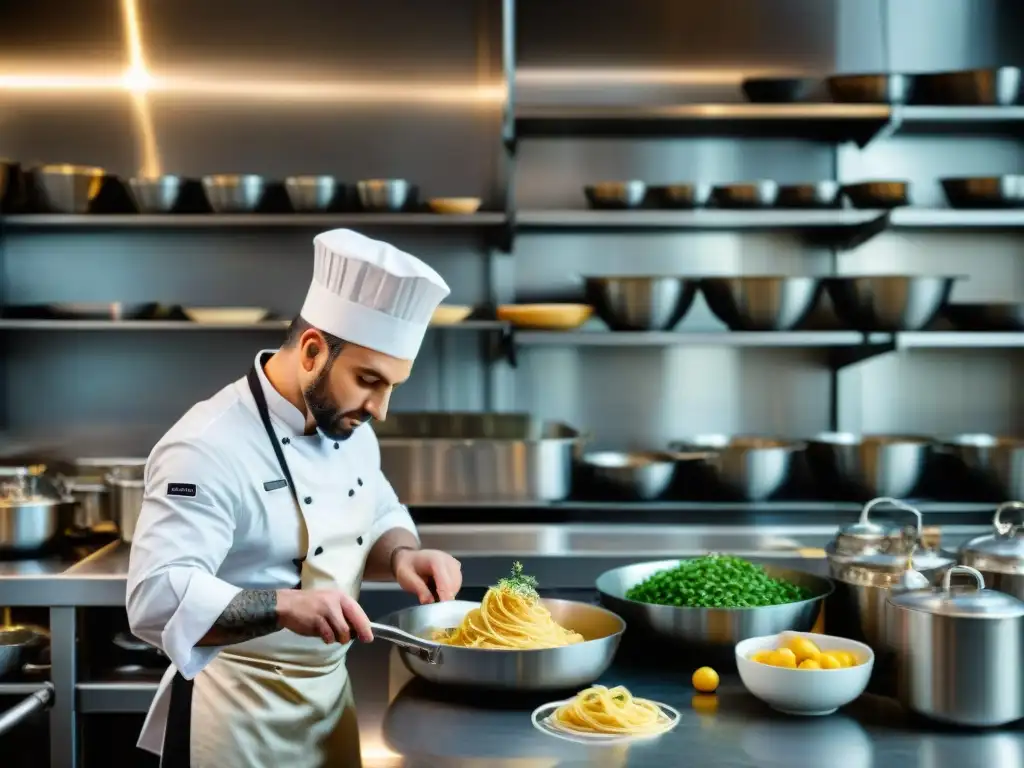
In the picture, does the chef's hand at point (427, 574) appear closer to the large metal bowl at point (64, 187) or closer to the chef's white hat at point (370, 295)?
the chef's white hat at point (370, 295)

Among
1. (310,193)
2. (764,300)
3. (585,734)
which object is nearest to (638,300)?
(764,300)

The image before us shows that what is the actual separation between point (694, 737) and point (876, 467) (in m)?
2.03

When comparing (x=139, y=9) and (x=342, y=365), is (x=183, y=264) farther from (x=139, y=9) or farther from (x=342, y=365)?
(x=342, y=365)

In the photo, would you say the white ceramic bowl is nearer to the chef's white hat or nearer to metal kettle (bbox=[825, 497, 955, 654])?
metal kettle (bbox=[825, 497, 955, 654])

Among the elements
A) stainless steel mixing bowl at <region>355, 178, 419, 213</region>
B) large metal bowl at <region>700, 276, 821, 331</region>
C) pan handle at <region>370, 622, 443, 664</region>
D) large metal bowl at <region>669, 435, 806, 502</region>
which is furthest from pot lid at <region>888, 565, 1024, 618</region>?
stainless steel mixing bowl at <region>355, 178, 419, 213</region>

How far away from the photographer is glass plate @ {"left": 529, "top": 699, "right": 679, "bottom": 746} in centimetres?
168

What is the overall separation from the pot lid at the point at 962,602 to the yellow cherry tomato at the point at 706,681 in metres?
0.32

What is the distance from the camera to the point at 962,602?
1.77 m

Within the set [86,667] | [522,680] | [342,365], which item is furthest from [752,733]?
[86,667]

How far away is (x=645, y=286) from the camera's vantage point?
358cm

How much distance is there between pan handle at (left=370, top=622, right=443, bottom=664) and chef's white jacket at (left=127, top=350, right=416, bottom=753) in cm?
26

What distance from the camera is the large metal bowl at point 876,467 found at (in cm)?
351

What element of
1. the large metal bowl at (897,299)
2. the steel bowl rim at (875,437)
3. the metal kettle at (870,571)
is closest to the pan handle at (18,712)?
the metal kettle at (870,571)

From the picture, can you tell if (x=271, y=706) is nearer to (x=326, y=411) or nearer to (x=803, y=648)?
(x=326, y=411)
